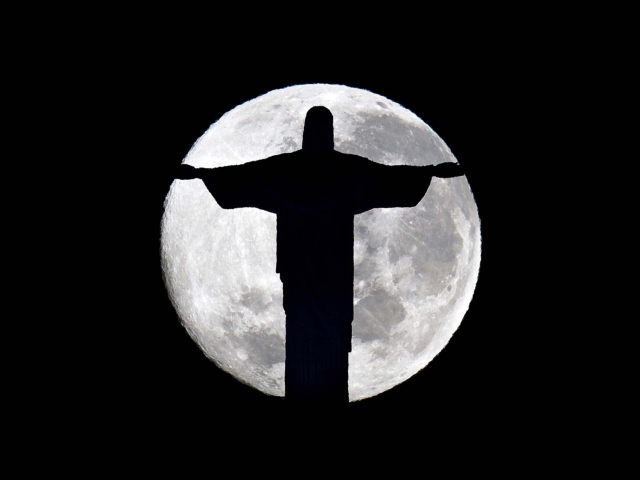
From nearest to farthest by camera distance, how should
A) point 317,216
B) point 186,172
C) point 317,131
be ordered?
1. point 317,216
2. point 317,131
3. point 186,172

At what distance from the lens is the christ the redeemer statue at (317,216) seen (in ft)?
16.9

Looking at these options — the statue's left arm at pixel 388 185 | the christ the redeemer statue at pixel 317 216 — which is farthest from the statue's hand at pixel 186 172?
the statue's left arm at pixel 388 185

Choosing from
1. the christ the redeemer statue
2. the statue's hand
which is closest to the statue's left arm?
the christ the redeemer statue

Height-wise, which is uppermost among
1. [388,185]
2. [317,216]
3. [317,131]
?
[317,131]

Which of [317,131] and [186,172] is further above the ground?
[317,131]

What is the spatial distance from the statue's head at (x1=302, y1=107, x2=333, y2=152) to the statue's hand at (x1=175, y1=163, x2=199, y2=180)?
Result: 76 centimetres

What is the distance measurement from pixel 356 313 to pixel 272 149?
123 centimetres

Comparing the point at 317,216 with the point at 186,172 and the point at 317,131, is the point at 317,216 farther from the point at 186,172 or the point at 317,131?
the point at 186,172

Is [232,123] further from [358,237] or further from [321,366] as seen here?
[321,366]

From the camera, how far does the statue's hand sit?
545 centimetres

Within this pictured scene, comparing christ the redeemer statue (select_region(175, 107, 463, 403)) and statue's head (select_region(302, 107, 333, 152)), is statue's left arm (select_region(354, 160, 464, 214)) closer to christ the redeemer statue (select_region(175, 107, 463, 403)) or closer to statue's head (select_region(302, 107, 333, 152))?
christ the redeemer statue (select_region(175, 107, 463, 403))

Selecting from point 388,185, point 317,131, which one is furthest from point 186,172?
point 388,185

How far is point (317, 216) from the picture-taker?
16.8ft

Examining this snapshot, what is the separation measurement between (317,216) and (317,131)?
553 millimetres
